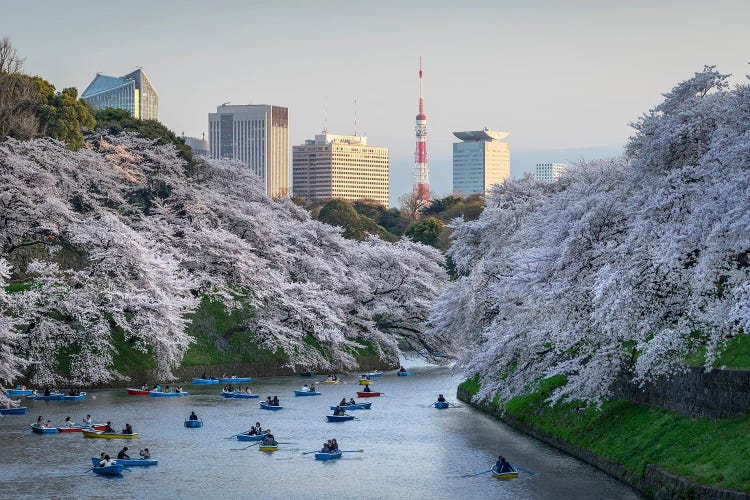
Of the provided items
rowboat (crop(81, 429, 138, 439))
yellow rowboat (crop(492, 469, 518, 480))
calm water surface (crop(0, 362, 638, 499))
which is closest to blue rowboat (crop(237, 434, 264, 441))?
calm water surface (crop(0, 362, 638, 499))

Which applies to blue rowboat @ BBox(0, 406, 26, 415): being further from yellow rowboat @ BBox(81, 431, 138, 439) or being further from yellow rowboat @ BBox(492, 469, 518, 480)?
yellow rowboat @ BBox(492, 469, 518, 480)

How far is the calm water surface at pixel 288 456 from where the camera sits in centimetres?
4106

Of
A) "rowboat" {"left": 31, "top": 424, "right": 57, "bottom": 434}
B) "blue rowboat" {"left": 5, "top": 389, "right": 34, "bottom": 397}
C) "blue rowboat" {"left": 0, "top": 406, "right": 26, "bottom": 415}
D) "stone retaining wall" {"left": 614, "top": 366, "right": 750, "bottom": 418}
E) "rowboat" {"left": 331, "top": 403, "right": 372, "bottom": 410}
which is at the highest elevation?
"stone retaining wall" {"left": 614, "top": 366, "right": 750, "bottom": 418}

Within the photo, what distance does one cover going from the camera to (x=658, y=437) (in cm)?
3953

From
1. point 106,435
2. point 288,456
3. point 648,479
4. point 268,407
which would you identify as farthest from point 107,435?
point 648,479

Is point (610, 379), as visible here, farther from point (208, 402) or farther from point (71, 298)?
point (71, 298)

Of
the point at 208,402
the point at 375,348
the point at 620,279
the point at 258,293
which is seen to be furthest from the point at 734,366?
the point at 375,348

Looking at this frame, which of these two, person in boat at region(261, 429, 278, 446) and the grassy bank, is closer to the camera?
the grassy bank

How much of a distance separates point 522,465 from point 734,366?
1150cm

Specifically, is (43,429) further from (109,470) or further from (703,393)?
(703,393)

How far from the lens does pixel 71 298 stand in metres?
68.9

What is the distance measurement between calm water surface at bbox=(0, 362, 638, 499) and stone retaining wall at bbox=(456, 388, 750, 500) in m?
0.44

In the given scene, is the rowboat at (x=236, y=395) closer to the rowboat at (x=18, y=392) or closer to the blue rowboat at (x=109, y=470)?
the rowboat at (x=18, y=392)

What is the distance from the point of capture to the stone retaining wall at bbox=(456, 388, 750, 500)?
1264 inches
